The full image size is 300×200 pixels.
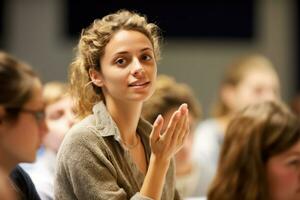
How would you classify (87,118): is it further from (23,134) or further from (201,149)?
(201,149)

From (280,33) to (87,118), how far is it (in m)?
6.06

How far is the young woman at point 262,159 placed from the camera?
246 cm

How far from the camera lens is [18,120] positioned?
2.17 m

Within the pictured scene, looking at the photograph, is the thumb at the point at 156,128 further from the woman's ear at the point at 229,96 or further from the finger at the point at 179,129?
the woman's ear at the point at 229,96

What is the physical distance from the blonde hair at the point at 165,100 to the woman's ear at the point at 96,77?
1036 mm

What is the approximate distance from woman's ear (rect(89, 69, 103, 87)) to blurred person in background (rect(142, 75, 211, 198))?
1.04 meters

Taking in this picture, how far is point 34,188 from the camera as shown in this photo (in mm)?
2197

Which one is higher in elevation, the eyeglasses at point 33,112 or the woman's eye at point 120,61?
the woman's eye at point 120,61

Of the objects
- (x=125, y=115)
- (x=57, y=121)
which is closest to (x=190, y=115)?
(x=57, y=121)

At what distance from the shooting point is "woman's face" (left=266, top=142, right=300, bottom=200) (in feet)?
8.02

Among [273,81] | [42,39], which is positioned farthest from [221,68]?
[273,81]

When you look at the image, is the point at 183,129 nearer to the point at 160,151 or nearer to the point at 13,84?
the point at 160,151

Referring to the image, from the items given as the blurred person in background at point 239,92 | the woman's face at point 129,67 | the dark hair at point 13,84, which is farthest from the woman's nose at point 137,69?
the blurred person in background at point 239,92

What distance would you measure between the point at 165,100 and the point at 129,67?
1285mm
